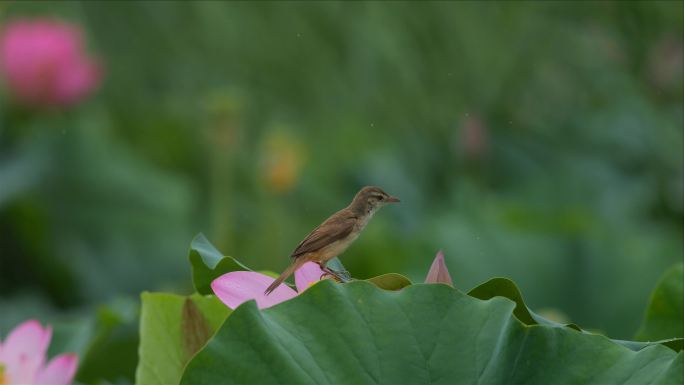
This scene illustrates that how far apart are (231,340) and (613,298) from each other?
6.85 ft

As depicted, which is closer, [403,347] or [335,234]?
[403,347]

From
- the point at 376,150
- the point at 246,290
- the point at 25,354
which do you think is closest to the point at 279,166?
the point at 376,150

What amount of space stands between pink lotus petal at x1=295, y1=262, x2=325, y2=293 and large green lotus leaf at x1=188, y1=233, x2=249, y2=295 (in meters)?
0.04

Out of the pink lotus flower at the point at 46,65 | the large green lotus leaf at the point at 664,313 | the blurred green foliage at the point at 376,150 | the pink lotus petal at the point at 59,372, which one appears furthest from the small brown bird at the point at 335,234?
the pink lotus flower at the point at 46,65

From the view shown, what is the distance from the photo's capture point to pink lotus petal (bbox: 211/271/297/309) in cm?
88

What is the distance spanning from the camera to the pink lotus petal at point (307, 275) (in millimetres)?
953

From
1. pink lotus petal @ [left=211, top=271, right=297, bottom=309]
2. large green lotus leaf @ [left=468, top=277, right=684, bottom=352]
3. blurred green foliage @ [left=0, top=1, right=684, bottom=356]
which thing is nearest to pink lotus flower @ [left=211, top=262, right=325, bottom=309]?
pink lotus petal @ [left=211, top=271, right=297, bottom=309]

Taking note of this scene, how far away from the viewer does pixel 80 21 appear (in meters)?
5.71

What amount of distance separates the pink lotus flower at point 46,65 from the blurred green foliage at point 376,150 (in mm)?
93

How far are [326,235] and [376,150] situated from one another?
3635 mm

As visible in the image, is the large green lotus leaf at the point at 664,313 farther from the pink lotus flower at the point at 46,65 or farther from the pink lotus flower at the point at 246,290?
the pink lotus flower at the point at 46,65

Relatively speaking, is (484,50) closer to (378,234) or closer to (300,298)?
(378,234)

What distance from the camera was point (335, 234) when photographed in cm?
94

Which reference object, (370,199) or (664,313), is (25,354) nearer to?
→ (370,199)
